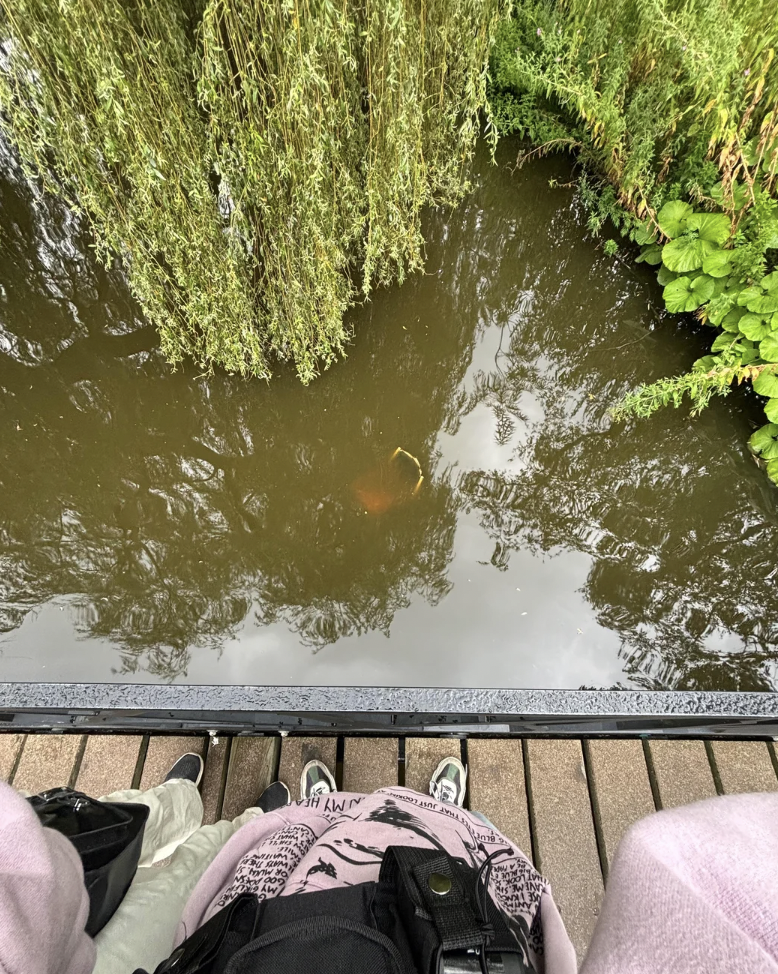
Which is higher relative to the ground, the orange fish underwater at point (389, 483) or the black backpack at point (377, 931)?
the orange fish underwater at point (389, 483)

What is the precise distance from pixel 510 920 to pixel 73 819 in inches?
36.8

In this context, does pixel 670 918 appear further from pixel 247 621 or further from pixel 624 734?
pixel 247 621

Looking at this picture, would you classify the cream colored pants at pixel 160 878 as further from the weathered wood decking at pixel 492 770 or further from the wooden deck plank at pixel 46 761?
the wooden deck plank at pixel 46 761

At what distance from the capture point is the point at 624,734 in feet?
5.48

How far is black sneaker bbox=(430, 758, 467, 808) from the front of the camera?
1.55m

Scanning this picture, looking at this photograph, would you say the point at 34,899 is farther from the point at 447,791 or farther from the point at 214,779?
the point at 447,791

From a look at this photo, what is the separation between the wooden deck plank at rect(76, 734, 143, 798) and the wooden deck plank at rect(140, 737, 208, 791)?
4cm

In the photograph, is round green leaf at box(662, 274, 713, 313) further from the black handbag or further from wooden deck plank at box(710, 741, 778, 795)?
the black handbag

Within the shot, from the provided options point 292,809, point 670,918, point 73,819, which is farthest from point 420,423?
point 670,918

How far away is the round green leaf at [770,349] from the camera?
2.24 meters

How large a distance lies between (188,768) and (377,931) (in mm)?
1138

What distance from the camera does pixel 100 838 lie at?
1071 mm

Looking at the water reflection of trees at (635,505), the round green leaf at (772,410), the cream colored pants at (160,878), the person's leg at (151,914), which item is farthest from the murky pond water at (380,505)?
the person's leg at (151,914)

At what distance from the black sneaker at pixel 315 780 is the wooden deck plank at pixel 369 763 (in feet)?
0.18
